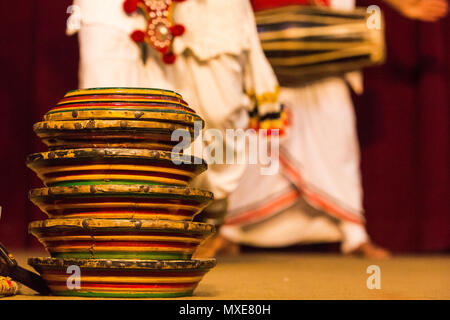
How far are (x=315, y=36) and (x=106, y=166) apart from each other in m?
1.97

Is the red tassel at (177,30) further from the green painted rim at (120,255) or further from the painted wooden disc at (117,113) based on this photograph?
the green painted rim at (120,255)

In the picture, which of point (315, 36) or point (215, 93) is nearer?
point (215, 93)

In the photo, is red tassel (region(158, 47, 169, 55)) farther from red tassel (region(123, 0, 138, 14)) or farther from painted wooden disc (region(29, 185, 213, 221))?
painted wooden disc (region(29, 185, 213, 221))

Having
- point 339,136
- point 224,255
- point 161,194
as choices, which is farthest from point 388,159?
point 161,194

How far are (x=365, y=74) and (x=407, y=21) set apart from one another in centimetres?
38

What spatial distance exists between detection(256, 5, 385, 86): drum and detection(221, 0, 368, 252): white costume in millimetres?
447

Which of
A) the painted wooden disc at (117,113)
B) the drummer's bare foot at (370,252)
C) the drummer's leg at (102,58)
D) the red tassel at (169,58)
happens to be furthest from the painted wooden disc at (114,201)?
the drummer's bare foot at (370,252)

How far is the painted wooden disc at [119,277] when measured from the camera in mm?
1418

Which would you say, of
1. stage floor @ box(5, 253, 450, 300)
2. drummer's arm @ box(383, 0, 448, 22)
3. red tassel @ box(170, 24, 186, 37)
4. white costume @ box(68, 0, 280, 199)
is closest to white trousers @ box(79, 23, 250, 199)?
white costume @ box(68, 0, 280, 199)

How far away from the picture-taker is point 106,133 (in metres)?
1.47

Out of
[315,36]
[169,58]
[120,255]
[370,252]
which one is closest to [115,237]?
[120,255]

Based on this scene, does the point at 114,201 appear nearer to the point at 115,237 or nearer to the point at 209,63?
the point at 115,237

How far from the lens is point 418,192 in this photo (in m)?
4.30

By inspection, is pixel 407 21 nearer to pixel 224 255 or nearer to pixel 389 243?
pixel 389 243
